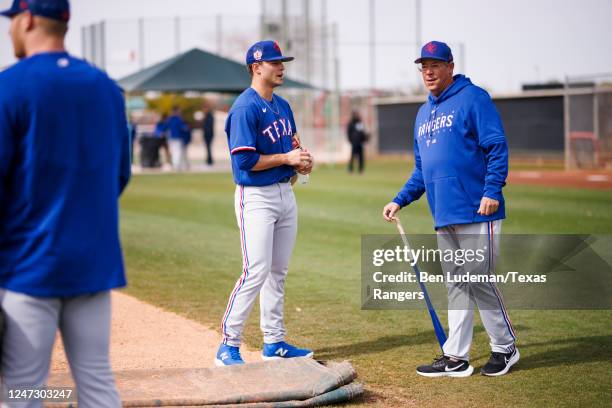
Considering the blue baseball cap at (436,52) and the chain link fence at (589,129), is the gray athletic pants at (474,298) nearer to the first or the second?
the blue baseball cap at (436,52)

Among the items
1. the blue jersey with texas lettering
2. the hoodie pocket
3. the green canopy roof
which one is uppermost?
the green canopy roof

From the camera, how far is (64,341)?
3254 millimetres

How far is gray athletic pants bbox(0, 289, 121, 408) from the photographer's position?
3.03 metres

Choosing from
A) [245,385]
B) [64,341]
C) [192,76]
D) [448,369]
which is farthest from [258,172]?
[192,76]

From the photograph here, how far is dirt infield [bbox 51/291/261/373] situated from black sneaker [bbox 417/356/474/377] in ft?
3.94

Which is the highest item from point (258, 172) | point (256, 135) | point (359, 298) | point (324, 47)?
point (324, 47)

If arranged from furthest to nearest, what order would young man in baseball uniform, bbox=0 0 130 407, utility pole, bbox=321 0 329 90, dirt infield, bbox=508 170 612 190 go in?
utility pole, bbox=321 0 329 90 < dirt infield, bbox=508 170 612 190 < young man in baseball uniform, bbox=0 0 130 407

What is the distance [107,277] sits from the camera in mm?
3176

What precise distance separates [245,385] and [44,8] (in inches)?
102

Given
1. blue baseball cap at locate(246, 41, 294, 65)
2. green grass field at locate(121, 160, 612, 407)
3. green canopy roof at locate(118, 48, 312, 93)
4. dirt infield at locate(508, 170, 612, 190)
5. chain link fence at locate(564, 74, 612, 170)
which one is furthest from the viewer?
green canopy roof at locate(118, 48, 312, 93)

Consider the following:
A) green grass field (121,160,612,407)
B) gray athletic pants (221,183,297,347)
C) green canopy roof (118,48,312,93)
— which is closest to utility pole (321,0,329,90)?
green canopy roof (118,48,312,93)

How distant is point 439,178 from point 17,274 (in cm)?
317

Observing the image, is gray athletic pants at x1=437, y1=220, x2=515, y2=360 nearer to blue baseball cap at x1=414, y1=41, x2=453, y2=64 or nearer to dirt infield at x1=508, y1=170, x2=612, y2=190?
blue baseball cap at x1=414, y1=41, x2=453, y2=64

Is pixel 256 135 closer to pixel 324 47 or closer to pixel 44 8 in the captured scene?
pixel 44 8
